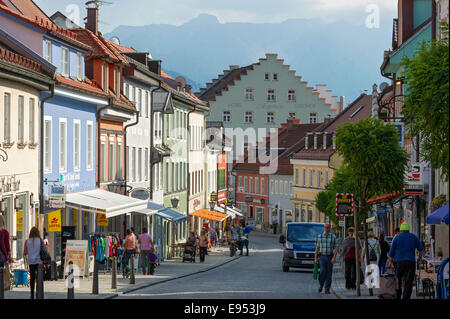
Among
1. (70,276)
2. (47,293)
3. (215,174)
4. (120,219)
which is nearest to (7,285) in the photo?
(47,293)

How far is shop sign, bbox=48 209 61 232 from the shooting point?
94.1ft

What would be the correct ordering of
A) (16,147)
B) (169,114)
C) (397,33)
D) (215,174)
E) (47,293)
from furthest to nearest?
(215,174)
(169,114)
(397,33)
(16,147)
(47,293)

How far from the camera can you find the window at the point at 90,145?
113ft

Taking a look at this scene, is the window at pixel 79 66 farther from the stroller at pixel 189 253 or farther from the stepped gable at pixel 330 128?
the stepped gable at pixel 330 128

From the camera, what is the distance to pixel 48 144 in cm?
2928

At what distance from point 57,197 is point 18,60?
4.33 meters

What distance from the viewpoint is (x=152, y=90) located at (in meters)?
47.6

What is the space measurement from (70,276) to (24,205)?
8190 millimetres

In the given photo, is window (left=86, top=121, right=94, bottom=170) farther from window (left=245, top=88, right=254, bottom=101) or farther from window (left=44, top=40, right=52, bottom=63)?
window (left=245, top=88, right=254, bottom=101)

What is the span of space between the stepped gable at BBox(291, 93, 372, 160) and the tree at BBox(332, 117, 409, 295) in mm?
53285

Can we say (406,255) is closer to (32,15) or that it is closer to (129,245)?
(129,245)

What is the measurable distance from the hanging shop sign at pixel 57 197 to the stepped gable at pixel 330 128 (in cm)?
5254

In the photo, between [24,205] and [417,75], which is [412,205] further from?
[417,75]

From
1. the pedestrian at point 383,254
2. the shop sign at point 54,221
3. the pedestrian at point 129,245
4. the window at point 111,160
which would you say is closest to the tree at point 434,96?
the pedestrian at point 383,254
